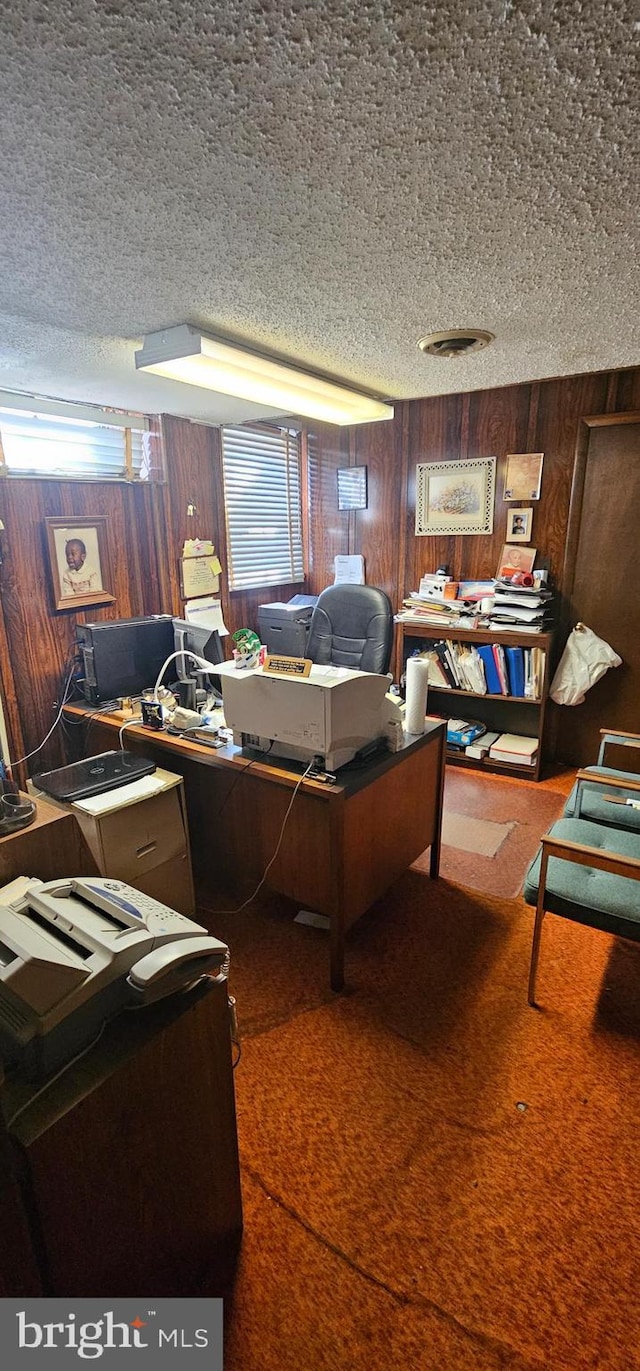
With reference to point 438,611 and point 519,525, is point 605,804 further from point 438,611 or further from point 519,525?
point 519,525

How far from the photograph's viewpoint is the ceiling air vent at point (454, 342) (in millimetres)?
2062

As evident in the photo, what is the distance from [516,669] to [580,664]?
1.15ft

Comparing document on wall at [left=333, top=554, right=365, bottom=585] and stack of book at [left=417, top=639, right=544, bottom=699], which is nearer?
stack of book at [left=417, top=639, right=544, bottom=699]

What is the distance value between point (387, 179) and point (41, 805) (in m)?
1.53

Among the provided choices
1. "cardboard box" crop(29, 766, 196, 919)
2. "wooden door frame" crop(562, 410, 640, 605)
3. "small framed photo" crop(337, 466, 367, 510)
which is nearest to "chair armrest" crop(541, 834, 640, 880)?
"cardboard box" crop(29, 766, 196, 919)

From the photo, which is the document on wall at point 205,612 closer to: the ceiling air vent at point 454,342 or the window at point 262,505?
the window at point 262,505

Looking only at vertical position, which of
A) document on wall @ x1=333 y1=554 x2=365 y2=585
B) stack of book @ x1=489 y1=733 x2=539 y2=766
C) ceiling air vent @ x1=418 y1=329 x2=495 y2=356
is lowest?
stack of book @ x1=489 y1=733 x2=539 y2=766

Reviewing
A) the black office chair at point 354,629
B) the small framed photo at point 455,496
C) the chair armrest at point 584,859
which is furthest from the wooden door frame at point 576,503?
the chair armrest at point 584,859

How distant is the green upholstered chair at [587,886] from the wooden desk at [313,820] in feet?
1.79

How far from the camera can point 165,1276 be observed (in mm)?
1098

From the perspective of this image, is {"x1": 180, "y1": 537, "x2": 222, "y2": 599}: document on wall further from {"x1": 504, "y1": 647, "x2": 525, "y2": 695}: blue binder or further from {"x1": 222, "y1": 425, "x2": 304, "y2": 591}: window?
{"x1": 504, "y1": 647, "x2": 525, "y2": 695}: blue binder

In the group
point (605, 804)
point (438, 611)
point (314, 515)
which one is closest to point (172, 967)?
point (605, 804)

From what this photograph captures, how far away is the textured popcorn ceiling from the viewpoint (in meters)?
0.78

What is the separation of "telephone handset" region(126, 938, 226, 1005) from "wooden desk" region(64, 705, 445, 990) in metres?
0.71
